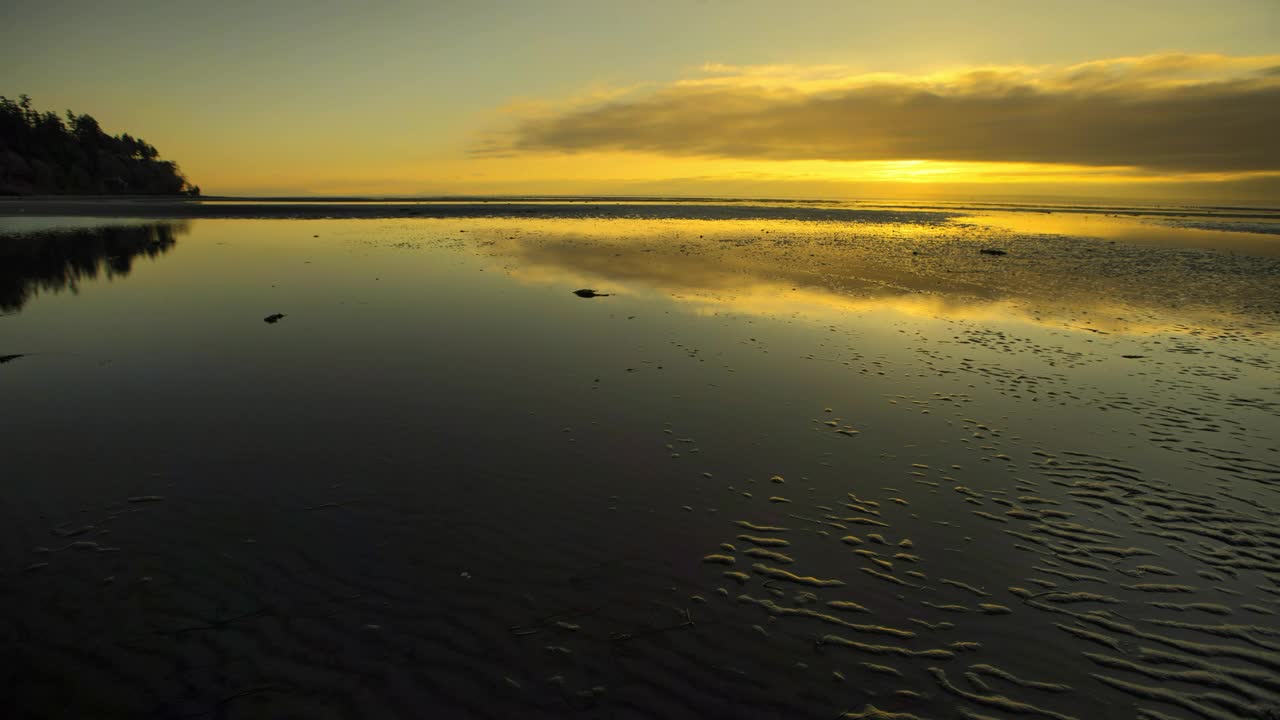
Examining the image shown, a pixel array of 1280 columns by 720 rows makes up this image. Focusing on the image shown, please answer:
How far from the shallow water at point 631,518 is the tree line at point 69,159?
178864mm

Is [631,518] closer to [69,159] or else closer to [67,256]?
[67,256]

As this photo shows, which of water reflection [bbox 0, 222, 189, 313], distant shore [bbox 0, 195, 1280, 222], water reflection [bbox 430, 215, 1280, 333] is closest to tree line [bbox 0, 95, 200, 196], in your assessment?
distant shore [bbox 0, 195, 1280, 222]

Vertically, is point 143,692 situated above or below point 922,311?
below

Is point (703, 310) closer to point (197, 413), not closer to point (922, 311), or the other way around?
point (922, 311)

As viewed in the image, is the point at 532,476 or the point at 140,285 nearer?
the point at 532,476

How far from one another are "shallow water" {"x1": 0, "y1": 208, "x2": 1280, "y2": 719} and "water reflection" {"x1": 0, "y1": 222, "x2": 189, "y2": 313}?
302 inches

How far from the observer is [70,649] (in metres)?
5.65

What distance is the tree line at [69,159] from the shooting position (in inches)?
5340

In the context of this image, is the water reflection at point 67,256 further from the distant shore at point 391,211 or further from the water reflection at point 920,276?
the distant shore at point 391,211

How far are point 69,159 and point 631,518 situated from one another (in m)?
215

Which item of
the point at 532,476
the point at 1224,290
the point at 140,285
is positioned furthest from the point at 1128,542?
the point at 140,285

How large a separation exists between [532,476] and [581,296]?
15639 millimetres

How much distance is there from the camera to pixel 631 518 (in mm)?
8328

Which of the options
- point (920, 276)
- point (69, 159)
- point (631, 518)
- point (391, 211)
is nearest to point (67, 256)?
point (631, 518)
